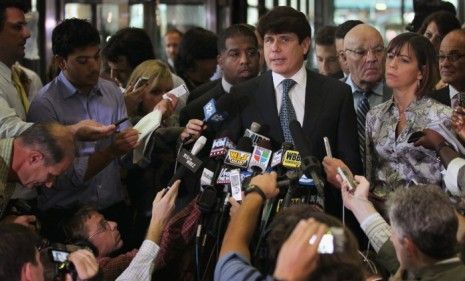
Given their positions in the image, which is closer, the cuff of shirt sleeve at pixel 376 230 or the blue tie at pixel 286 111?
the cuff of shirt sleeve at pixel 376 230

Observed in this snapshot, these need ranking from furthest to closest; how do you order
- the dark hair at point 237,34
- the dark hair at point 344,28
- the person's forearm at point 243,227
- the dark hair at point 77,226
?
the dark hair at point 344,28 → the dark hair at point 237,34 → the dark hair at point 77,226 → the person's forearm at point 243,227

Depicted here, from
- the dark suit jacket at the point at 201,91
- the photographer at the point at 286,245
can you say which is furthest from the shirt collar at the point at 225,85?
the photographer at the point at 286,245

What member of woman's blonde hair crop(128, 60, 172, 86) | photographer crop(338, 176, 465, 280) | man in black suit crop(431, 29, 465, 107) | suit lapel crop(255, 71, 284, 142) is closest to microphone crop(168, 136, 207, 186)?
suit lapel crop(255, 71, 284, 142)

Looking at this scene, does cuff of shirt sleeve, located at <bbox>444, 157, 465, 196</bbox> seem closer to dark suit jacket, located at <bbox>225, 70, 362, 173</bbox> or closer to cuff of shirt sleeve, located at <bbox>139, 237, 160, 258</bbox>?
dark suit jacket, located at <bbox>225, 70, 362, 173</bbox>

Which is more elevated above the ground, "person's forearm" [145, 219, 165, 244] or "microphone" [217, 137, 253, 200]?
"microphone" [217, 137, 253, 200]

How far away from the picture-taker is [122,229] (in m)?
4.91

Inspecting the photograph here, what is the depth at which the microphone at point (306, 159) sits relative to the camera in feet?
11.8

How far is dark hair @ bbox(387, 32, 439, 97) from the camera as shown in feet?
14.8

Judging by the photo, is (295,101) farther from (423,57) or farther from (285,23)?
(423,57)

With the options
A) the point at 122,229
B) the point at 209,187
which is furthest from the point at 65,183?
the point at 209,187

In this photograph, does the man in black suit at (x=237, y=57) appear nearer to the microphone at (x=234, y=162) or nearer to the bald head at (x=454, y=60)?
the bald head at (x=454, y=60)

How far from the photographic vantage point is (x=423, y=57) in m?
4.53

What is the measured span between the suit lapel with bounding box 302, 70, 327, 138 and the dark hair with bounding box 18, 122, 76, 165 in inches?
41.2

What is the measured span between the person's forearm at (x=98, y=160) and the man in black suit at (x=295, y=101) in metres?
0.61
